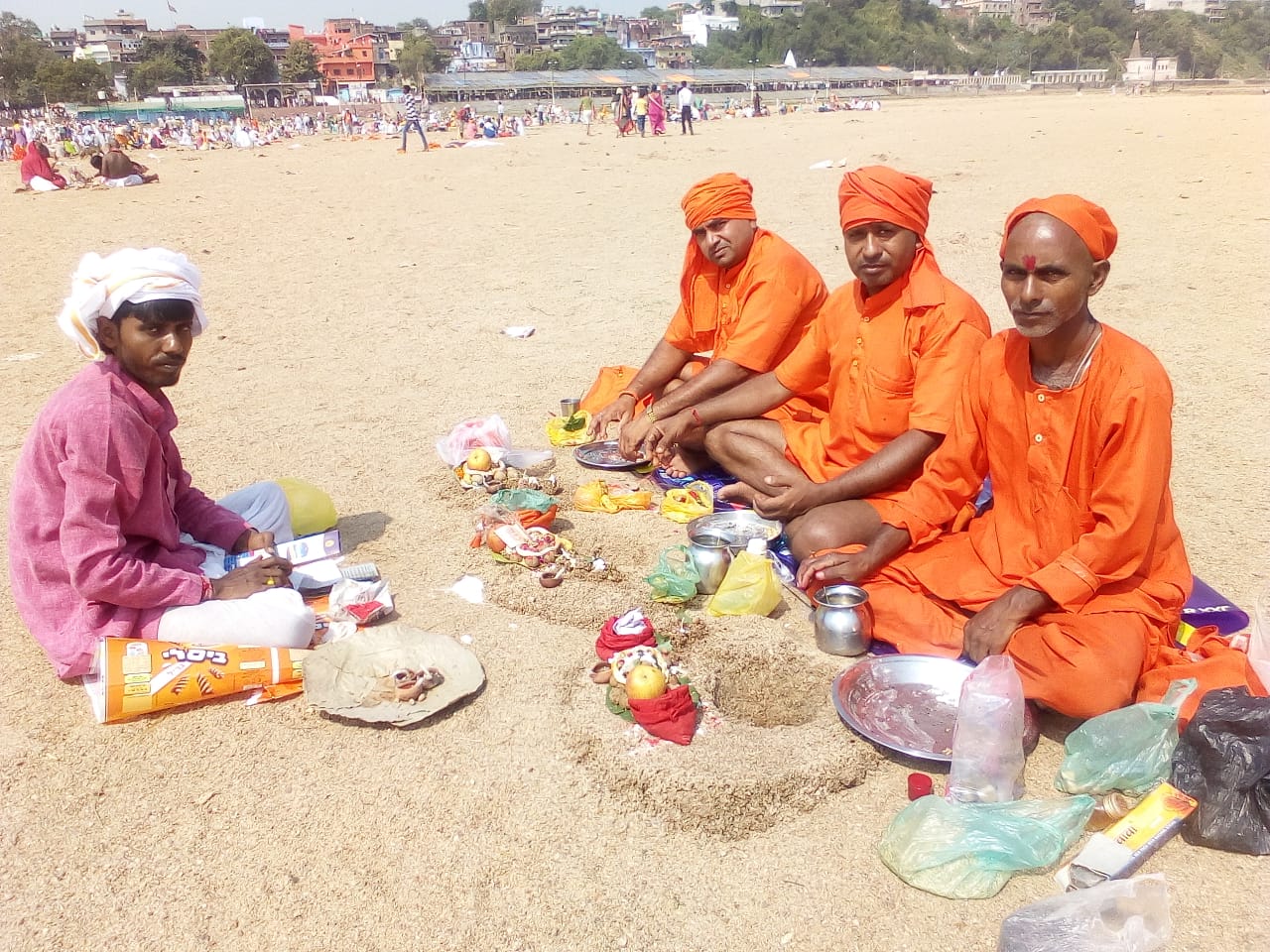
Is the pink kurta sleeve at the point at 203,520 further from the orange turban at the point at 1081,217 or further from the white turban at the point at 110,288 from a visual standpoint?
the orange turban at the point at 1081,217

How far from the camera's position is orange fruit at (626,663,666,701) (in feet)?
9.95

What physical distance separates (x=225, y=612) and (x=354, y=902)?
1.22 m

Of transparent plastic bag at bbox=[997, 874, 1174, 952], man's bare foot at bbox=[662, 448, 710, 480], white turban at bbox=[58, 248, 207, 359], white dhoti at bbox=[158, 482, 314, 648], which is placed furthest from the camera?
man's bare foot at bbox=[662, 448, 710, 480]

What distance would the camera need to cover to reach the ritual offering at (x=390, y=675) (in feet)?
10.3

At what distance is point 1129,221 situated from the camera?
10.7 meters

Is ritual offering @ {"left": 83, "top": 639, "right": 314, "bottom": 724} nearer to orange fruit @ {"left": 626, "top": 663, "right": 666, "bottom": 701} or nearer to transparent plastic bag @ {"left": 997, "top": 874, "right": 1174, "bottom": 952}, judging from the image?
orange fruit @ {"left": 626, "top": 663, "right": 666, "bottom": 701}

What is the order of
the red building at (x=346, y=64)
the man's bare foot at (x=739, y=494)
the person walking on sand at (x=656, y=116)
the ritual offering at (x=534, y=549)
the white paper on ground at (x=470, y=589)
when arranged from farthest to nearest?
the red building at (x=346, y=64), the person walking on sand at (x=656, y=116), the man's bare foot at (x=739, y=494), the ritual offering at (x=534, y=549), the white paper on ground at (x=470, y=589)

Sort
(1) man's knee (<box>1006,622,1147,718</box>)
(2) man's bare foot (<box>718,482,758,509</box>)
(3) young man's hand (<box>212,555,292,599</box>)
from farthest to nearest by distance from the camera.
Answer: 1. (2) man's bare foot (<box>718,482,758,509</box>)
2. (3) young man's hand (<box>212,555,292,599</box>)
3. (1) man's knee (<box>1006,622,1147,718</box>)

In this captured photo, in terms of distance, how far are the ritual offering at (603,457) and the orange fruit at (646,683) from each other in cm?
211

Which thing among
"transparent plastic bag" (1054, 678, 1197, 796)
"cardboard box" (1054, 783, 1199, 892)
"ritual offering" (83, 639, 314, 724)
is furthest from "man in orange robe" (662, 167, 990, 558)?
"ritual offering" (83, 639, 314, 724)

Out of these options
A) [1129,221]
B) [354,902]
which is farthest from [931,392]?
[1129,221]

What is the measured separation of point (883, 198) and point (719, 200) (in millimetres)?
1198

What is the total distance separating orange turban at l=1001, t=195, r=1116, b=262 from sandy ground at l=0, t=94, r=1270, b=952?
1.64 metres

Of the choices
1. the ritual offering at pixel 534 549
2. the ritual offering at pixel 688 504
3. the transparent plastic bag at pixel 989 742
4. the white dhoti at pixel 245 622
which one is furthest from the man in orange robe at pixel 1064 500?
the white dhoti at pixel 245 622
